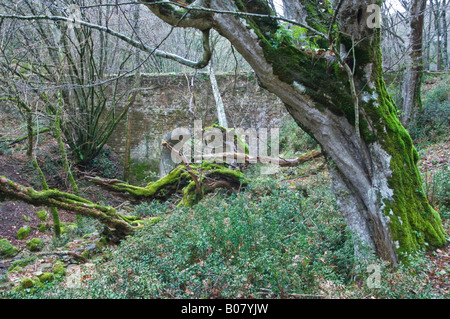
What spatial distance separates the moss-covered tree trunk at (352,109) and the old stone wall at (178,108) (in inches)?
410

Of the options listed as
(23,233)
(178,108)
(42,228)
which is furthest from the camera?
(178,108)

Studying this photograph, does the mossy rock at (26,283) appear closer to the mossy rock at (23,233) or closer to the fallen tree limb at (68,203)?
the fallen tree limb at (68,203)

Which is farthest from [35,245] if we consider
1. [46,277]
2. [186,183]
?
[186,183]

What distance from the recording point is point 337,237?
439 centimetres

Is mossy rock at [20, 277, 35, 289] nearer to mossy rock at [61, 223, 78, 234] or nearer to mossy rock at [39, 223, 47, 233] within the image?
mossy rock at [61, 223, 78, 234]

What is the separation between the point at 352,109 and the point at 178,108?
11.6 metres

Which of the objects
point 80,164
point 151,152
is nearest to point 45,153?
point 80,164

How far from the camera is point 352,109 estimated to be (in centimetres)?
392

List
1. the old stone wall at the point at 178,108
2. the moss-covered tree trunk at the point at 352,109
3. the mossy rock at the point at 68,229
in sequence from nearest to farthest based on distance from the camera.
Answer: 1. the moss-covered tree trunk at the point at 352,109
2. the mossy rock at the point at 68,229
3. the old stone wall at the point at 178,108

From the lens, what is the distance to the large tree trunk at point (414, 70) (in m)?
8.91

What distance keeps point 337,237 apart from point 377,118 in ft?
5.72

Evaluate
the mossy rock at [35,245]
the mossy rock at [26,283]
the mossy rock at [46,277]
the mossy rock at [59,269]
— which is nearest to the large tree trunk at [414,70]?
the mossy rock at [59,269]

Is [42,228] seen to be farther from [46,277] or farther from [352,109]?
[352,109]

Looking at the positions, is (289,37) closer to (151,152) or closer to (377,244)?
(377,244)
